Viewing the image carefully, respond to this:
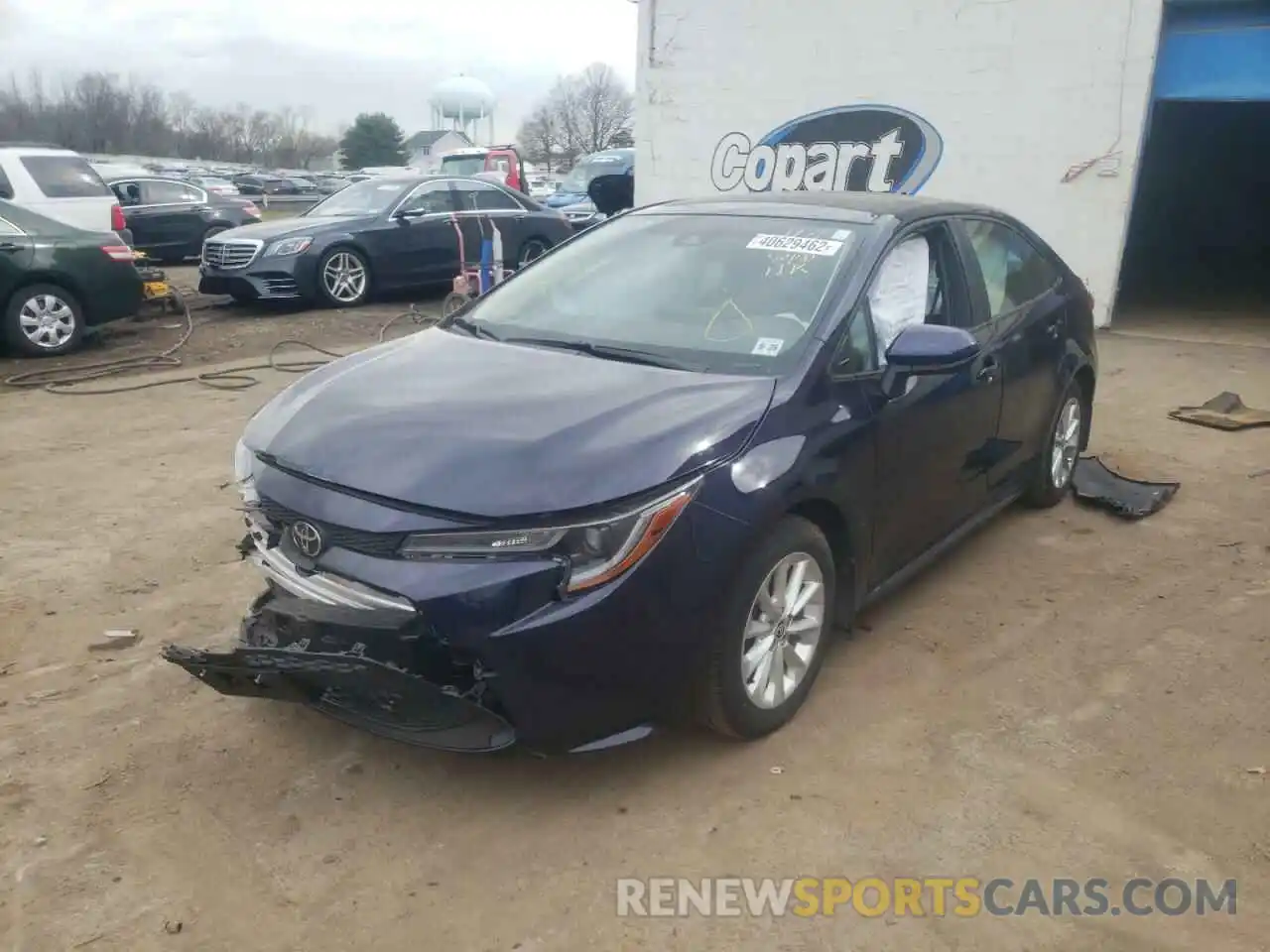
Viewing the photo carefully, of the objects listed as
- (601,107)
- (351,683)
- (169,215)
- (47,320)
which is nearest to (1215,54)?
(351,683)

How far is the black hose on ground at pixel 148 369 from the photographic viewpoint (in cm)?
818

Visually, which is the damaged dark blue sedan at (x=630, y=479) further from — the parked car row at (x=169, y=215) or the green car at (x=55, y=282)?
the parked car row at (x=169, y=215)

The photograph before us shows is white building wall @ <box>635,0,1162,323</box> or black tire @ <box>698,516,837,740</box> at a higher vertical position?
white building wall @ <box>635,0,1162,323</box>

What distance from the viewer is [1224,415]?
7215 mm

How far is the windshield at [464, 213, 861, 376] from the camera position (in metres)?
3.51

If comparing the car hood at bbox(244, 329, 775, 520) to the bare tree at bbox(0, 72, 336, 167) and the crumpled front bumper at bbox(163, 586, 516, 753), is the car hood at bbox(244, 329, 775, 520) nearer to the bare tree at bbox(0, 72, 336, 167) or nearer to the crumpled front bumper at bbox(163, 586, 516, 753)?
the crumpled front bumper at bbox(163, 586, 516, 753)

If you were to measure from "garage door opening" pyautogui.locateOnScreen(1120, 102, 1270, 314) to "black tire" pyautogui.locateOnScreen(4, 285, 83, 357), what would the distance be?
37.3 ft

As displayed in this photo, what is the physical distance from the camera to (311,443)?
120 inches

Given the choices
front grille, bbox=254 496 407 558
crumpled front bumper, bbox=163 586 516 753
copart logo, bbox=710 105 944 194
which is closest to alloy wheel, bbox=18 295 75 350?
crumpled front bumper, bbox=163 586 516 753

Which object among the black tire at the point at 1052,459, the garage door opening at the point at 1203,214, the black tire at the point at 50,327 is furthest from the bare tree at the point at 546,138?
the black tire at the point at 1052,459

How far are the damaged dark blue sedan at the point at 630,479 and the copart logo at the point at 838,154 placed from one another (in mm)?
8401

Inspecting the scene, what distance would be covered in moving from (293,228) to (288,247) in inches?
12.2

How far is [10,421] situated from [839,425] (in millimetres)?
6098

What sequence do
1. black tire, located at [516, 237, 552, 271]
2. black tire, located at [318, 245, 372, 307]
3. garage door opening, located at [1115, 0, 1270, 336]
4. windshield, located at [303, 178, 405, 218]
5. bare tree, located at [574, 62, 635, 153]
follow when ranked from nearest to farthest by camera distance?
garage door opening, located at [1115, 0, 1270, 336] < black tire, located at [318, 245, 372, 307] < windshield, located at [303, 178, 405, 218] < black tire, located at [516, 237, 552, 271] < bare tree, located at [574, 62, 635, 153]
